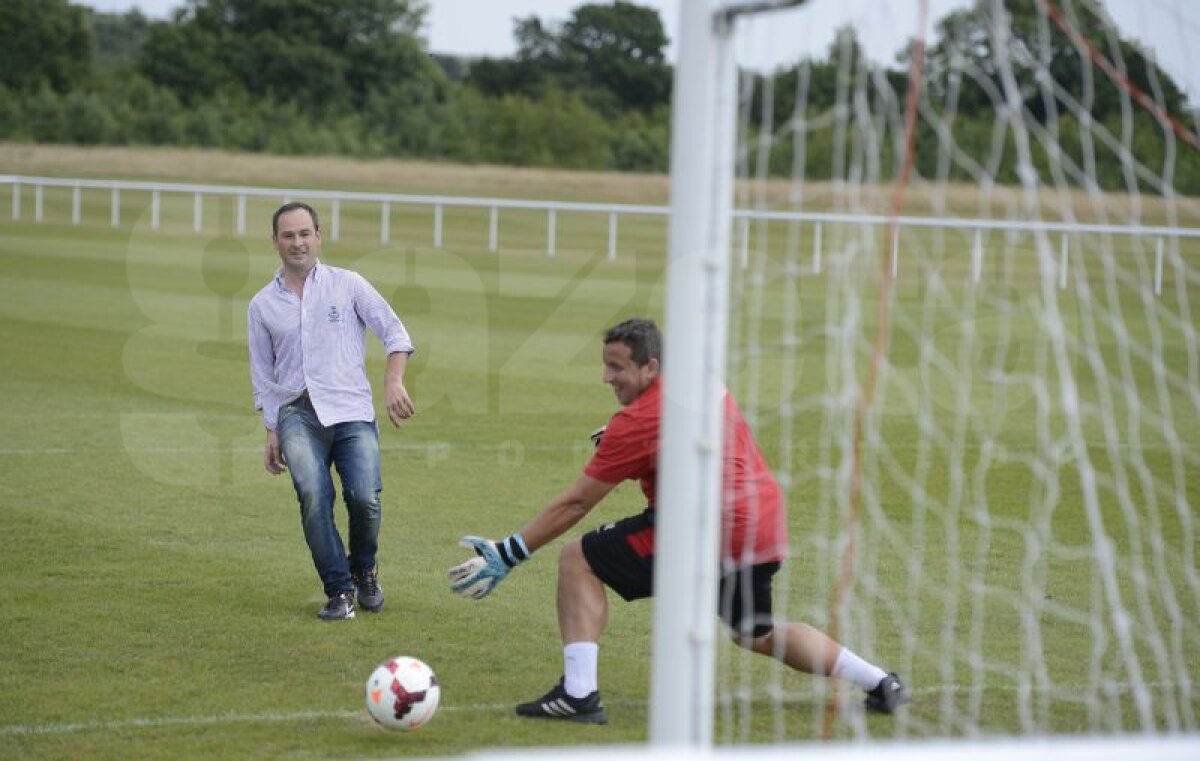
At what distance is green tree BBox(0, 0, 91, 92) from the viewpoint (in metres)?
61.3

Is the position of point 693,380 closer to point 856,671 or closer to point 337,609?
point 856,671

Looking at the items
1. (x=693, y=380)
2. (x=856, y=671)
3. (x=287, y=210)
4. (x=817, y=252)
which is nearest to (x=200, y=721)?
(x=856, y=671)

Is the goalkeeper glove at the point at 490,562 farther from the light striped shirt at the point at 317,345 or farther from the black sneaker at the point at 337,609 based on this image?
the light striped shirt at the point at 317,345

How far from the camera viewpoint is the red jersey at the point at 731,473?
217 inches

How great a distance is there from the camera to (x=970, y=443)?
1314 centimetres

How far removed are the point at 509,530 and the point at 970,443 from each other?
17.3 feet

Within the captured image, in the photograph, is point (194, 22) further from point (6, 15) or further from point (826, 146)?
point (826, 146)

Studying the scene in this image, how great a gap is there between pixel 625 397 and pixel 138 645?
2473 mm

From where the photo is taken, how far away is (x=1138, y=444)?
12508 mm

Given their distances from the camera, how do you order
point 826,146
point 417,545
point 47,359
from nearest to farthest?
point 417,545, point 826,146, point 47,359

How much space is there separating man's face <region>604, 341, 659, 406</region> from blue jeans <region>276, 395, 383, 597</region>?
1.91 m

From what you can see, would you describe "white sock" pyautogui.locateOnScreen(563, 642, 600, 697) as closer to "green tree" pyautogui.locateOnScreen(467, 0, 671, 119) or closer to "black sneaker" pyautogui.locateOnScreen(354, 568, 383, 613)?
"black sneaker" pyautogui.locateOnScreen(354, 568, 383, 613)

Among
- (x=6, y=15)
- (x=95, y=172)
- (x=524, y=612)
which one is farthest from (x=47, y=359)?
(x=6, y=15)

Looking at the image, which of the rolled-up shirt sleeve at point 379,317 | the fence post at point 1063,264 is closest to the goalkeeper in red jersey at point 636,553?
the rolled-up shirt sleeve at point 379,317
